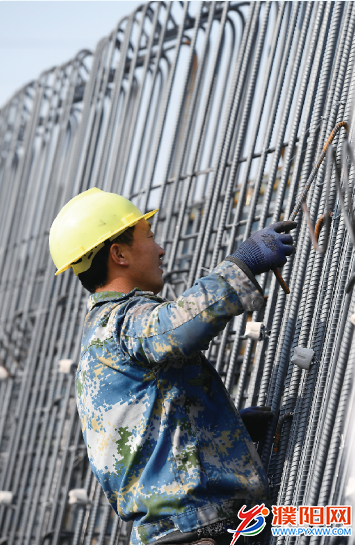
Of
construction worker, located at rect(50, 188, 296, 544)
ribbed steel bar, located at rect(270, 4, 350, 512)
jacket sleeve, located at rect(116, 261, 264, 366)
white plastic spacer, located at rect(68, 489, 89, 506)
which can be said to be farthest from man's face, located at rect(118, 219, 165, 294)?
white plastic spacer, located at rect(68, 489, 89, 506)

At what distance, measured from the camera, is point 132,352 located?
2.36m

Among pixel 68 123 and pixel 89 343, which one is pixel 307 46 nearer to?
pixel 89 343

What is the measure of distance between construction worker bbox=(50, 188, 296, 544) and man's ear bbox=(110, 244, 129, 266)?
0.55 ft

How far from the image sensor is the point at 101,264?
2.89 metres

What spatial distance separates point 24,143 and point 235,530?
5563mm

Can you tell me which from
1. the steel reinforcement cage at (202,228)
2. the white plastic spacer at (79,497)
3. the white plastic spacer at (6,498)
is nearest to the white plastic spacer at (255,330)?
the steel reinforcement cage at (202,228)

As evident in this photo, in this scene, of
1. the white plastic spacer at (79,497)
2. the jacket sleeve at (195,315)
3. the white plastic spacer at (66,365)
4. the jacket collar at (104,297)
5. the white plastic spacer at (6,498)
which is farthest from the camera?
the white plastic spacer at (6,498)

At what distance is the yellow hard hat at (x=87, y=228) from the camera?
9.49 feet

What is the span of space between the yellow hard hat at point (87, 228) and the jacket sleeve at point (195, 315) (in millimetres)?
668

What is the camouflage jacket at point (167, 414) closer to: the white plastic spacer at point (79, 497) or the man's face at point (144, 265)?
the man's face at point (144, 265)

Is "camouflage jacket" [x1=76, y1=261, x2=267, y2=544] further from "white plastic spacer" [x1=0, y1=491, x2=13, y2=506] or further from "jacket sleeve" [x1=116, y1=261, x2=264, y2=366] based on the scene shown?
"white plastic spacer" [x1=0, y1=491, x2=13, y2=506]

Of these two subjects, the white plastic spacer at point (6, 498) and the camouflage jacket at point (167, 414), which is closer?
the camouflage jacket at point (167, 414)

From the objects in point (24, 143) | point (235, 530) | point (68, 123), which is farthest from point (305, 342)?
point (24, 143)

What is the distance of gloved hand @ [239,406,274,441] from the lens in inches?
113
